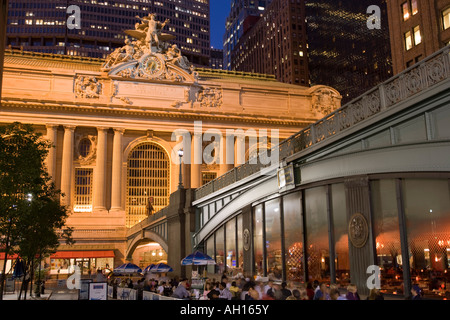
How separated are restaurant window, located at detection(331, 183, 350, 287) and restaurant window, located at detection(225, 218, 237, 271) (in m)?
10.0

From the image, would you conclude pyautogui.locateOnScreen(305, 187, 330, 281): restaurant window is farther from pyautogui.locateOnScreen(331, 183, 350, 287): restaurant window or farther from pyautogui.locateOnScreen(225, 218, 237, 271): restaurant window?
pyautogui.locateOnScreen(225, 218, 237, 271): restaurant window

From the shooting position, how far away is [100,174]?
6869cm

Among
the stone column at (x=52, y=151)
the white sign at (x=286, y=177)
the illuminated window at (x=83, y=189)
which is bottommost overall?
the white sign at (x=286, y=177)

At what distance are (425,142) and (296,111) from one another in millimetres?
66714

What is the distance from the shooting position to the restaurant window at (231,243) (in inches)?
1008

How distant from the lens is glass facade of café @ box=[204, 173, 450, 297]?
12.6 metres

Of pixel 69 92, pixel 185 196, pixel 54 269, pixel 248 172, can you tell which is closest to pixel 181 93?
pixel 69 92

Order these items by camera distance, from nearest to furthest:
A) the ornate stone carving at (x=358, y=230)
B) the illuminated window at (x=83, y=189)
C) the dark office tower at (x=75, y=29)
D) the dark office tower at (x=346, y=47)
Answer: the ornate stone carving at (x=358, y=230) < the illuminated window at (x=83, y=189) < the dark office tower at (x=346, y=47) < the dark office tower at (x=75, y=29)

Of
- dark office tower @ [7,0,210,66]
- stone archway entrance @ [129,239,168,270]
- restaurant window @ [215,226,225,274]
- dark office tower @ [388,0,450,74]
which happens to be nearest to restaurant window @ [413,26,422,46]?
dark office tower @ [388,0,450,74]

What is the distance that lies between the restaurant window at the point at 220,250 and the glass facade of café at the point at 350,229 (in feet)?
12.9

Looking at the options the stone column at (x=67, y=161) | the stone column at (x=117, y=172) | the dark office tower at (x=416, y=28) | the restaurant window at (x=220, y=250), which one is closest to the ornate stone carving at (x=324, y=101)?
the stone column at (x=117, y=172)

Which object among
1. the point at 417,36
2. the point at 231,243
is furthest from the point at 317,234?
the point at 417,36

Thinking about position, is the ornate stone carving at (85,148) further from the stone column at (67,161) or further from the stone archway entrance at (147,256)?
the stone archway entrance at (147,256)

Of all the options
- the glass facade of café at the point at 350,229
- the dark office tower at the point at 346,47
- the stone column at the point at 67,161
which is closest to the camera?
the glass facade of café at the point at 350,229
